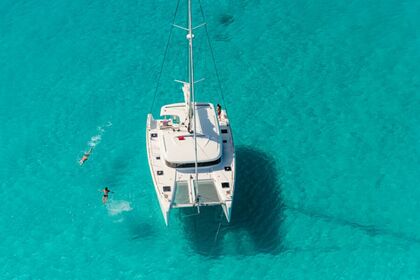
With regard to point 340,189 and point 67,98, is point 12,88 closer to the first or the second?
point 67,98

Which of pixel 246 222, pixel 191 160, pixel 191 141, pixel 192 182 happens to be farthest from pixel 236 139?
pixel 192 182

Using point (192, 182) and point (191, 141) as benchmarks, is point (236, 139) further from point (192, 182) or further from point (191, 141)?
point (192, 182)

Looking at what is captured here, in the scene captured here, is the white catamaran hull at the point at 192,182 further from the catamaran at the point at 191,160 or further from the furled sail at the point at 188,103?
the furled sail at the point at 188,103

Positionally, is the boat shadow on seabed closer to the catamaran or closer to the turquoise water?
the turquoise water

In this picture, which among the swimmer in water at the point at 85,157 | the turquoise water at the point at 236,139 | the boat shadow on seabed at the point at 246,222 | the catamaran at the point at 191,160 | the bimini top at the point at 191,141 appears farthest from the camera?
the swimmer in water at the point at 85,157

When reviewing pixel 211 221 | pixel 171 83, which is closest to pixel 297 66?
pixel 171 83

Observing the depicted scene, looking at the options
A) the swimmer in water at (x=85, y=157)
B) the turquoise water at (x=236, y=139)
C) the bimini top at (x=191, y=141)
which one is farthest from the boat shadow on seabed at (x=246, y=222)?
the swimmer in water at (x=85, y=157)
